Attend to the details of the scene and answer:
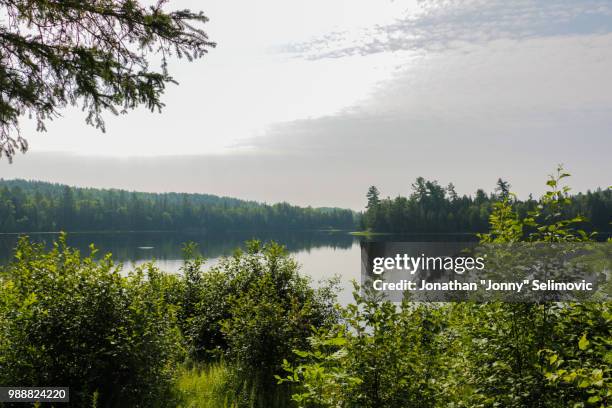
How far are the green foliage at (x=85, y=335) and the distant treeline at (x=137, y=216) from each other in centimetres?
12665

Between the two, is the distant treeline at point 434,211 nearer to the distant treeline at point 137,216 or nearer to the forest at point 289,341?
the distant treeline at point 137,216

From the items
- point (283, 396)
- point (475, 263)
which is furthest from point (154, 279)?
point (475, 263)

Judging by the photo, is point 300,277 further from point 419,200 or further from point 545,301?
point 419,200

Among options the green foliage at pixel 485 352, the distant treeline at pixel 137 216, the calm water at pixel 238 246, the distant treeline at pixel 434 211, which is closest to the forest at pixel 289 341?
the green foliage at pixel 485 352

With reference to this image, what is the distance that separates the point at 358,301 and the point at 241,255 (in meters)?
6.49

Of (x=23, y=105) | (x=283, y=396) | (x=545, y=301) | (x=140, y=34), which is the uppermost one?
(x=140, y=34)

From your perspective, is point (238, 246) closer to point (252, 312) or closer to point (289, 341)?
point (252, 312)

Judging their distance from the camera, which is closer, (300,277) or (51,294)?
(51,294)

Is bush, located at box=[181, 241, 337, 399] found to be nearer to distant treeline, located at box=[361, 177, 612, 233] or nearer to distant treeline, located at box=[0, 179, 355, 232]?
distant treeline, located at box=[361, 177, 612, 233]

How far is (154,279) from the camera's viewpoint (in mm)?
7969

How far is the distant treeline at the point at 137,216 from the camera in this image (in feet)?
397

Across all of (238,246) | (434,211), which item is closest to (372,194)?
(434,211)

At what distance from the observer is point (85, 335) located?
18.8 ft

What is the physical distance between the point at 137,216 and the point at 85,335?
150215mm
